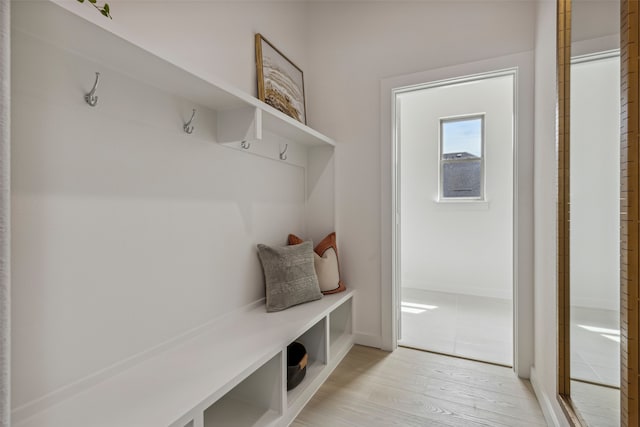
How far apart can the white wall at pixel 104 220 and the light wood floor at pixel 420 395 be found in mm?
830

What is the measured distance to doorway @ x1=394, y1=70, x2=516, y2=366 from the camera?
356 centimetres

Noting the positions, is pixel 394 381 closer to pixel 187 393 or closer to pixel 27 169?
pixel 187 393

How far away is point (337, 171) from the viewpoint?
2.42 meters

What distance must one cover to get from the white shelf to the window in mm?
2970

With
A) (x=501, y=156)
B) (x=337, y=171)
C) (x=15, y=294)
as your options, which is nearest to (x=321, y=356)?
(x=337, y=171)

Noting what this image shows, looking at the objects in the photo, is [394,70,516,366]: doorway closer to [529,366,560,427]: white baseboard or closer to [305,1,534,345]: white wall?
[305,1,534,345]: white wall

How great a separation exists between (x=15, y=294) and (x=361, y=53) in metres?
2.38

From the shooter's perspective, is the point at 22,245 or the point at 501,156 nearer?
the point at 22,245

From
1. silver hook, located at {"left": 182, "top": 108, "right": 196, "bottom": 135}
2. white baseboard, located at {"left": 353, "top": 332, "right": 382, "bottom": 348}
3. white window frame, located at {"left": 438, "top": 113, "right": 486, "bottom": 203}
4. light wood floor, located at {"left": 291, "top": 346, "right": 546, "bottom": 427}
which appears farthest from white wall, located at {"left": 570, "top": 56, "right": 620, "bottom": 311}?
white window frame, located at {"left": 438, "top": 113, "right": 486, "bottom": 203}

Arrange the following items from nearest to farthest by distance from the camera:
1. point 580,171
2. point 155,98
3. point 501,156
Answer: point 580,171 → point 155,98 → point 501,156

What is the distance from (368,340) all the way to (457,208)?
2.24 metres

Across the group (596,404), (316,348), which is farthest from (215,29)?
(596,404)

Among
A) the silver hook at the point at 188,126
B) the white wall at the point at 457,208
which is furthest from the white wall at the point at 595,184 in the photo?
the white wall at the point at 457,208

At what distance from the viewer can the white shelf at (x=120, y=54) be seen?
814 mm
